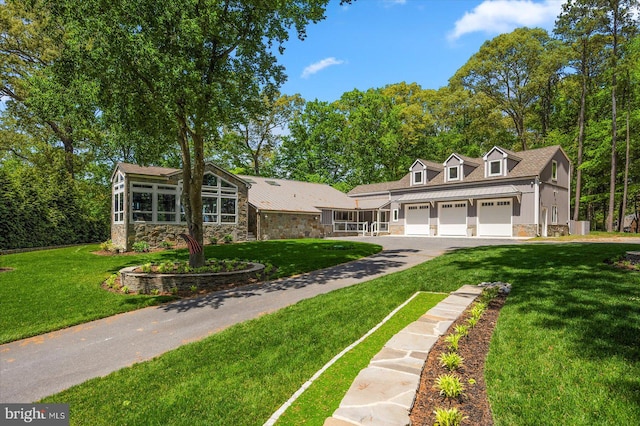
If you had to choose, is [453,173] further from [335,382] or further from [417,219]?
[335,382]

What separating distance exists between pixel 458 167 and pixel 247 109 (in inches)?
808

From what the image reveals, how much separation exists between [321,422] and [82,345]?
5324 mm

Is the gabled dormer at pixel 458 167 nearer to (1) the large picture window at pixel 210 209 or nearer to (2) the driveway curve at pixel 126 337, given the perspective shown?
(1) the large picture window at pixel 210 209

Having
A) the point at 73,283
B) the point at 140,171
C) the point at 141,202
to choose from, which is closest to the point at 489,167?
the point at 140,171

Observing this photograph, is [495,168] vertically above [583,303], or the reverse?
[495,168]

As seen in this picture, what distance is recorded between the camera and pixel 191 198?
1105cm

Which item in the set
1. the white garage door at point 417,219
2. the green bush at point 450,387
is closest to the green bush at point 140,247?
the green bush at point 450,387

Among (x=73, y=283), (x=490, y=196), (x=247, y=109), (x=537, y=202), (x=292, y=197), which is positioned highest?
(x=247, y=109)

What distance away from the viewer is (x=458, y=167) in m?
26.9

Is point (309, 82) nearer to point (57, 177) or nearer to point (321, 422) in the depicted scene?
point (321, 422)

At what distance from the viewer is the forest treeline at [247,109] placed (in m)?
9.19

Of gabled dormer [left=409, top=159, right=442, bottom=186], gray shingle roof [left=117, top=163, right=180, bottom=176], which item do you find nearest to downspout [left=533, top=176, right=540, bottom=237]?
gabled dormer [left=409, top=159, right=442, bottom=186]

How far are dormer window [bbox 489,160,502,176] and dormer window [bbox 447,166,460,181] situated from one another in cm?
251

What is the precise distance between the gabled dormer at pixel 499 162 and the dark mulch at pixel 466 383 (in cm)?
2250
